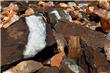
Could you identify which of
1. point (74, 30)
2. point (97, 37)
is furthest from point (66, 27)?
point (97, 37)

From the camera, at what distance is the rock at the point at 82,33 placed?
472cm

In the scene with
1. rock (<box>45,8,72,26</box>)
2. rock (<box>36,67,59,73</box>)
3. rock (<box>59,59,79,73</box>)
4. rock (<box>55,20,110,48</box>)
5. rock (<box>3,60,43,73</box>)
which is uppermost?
rock (<box>45,8,72,26</box>)

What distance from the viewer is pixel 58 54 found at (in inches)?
173

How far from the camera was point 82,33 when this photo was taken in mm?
4820

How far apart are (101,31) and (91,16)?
2.29 ft

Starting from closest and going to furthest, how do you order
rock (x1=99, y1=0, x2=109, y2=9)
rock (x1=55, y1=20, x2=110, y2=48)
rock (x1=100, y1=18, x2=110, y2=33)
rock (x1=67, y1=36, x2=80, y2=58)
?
rock (x1=67, y1=36, x2=80, y2=58), rock (x1=55, y1=20, x2=110, y2=48), rock (x1=100, y1=18, x2=110, y2=33), rock (x1=99, y1=0, x2=109, y2=9)

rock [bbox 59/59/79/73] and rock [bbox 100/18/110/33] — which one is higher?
rock [bbox 100/18/110/33]

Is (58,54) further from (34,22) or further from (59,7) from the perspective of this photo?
(59,7)

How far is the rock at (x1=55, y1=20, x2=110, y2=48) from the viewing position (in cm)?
472

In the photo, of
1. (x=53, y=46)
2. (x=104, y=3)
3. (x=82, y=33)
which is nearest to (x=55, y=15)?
(x=82, y=33)

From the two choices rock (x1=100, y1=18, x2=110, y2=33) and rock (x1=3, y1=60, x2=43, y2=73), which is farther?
rock (x1=100, y1=18, x2=110, y2=33)

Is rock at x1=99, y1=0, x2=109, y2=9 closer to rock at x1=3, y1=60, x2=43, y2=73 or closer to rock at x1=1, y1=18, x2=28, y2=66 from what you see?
rock at x1=1, y1=18, x2=28, y2=66

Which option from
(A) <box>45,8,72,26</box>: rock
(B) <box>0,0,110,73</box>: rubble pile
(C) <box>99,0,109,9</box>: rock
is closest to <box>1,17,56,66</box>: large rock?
(B) <box>0,0,110,73</box>: rubble pile

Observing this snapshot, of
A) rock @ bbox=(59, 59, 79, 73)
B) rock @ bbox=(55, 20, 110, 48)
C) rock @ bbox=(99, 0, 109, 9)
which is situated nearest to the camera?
rock @ bbox=(59, 59, 79, 73)
